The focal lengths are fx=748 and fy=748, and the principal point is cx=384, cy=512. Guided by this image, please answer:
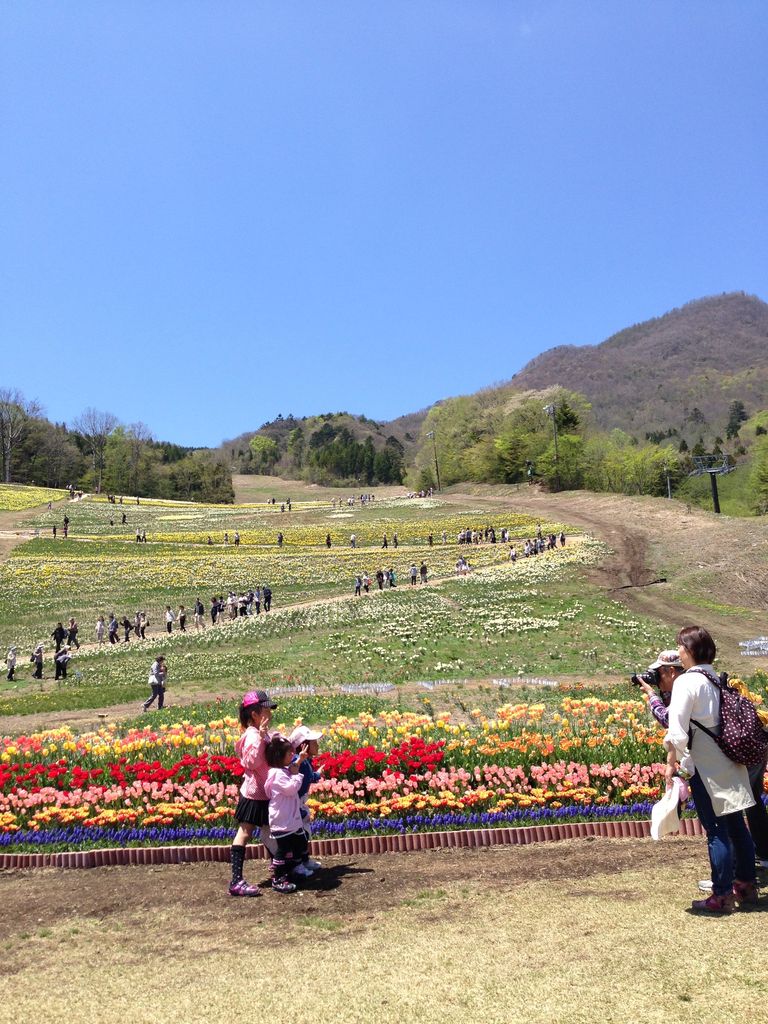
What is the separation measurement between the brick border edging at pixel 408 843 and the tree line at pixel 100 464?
123305 millimetres

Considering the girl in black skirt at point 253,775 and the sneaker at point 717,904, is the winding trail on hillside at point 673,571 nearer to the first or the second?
the girl in black skirt at point 253,775

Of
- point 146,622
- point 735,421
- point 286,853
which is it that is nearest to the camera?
point 286,853

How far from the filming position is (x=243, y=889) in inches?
264

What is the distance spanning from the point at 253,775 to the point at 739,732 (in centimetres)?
426

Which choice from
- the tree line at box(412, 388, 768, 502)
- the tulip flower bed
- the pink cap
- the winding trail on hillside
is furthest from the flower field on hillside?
the pink cap

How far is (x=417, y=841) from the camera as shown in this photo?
7879mm

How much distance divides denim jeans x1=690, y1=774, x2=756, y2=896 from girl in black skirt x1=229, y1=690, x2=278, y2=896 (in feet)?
12.4

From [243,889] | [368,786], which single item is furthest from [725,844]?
[368,786]

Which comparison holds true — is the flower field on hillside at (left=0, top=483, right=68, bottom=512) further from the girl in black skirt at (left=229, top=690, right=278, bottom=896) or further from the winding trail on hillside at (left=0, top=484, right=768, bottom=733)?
the girl in black skirt at (left=229, top=690, right=278, bottom=896)

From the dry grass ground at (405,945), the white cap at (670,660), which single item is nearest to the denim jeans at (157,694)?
the dry grass ground at (405,945)

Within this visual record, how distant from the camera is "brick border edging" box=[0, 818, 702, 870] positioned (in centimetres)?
784

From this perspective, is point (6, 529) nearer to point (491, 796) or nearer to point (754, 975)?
point (491, 796)

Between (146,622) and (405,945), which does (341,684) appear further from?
(146,622)

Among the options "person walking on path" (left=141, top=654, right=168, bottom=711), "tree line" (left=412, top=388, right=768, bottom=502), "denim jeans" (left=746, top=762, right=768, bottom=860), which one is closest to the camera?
"denim jeans" (left=746, top=762, right=768, bottom=860)
